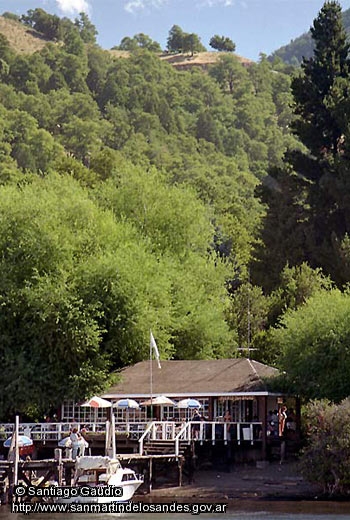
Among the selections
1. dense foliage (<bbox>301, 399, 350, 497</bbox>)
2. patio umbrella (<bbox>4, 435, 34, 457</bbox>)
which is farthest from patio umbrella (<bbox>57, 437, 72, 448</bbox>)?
dense foliage (<bbox>301, 399, 350, 497</bbox>)

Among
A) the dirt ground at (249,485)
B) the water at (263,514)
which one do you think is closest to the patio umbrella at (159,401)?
the dirt ground at (249,485)

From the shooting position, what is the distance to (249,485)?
4575cm

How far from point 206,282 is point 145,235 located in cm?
465

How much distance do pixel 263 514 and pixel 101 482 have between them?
6.22 metres

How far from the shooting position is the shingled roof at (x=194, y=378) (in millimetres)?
50906

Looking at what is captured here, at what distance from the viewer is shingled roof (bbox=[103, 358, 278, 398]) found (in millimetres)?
50906

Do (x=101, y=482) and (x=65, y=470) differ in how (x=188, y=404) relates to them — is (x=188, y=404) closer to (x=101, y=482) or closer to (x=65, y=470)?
(x=65, y=470)

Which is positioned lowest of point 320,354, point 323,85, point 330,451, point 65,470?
point 65,470

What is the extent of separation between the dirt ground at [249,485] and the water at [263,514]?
2.02 m

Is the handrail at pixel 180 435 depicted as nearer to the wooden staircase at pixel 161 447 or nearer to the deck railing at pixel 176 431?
the deck railing at pixel 176 431

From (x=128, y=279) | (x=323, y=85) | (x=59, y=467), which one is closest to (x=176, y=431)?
(x=59, y=467)

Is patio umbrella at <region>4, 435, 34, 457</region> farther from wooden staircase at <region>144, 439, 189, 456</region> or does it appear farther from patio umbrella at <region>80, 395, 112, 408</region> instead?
wooden staircase at <region>144, 439, 189, 456</region>

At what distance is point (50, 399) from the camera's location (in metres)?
53.2

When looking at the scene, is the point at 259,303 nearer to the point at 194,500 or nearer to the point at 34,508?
the point at 194,500
